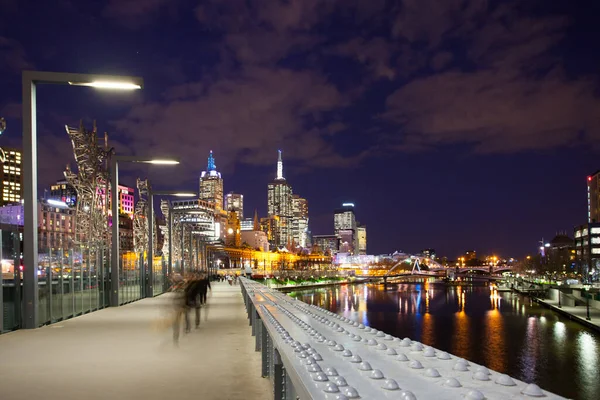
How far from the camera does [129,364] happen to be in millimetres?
10328

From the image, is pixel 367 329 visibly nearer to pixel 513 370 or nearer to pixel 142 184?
pixel 513 370

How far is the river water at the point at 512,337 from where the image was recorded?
3559 cm

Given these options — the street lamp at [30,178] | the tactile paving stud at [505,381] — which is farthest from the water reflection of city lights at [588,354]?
the tactile paving stud at [505,381]

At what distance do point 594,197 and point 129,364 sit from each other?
19345 centimetres

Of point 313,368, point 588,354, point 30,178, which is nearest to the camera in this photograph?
point 313,368

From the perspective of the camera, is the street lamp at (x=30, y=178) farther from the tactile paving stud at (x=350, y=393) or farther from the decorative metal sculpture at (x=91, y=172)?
the decorative metal sculpture at (x=91, y=172)

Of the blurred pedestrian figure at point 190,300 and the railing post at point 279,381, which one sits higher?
the railing post at point 279,381

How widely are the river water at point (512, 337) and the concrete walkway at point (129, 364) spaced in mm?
22491

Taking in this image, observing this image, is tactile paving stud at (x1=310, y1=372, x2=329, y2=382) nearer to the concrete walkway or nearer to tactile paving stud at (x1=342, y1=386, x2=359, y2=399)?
tactile paving stud at (x1=342, y1=386, x2=359, y2=399)

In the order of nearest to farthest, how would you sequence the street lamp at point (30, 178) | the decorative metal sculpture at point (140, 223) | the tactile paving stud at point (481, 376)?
the tactile paving stud at point (481, 376) → the street lamp at point (30, 178) → the decorative metal sculpture at point (140, 223)

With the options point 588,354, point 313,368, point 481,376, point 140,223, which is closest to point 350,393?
point 313,368

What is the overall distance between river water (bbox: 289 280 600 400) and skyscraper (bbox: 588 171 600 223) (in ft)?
332

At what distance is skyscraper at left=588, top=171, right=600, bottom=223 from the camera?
175 meters

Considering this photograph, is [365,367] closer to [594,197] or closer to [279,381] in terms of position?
[279,381]
